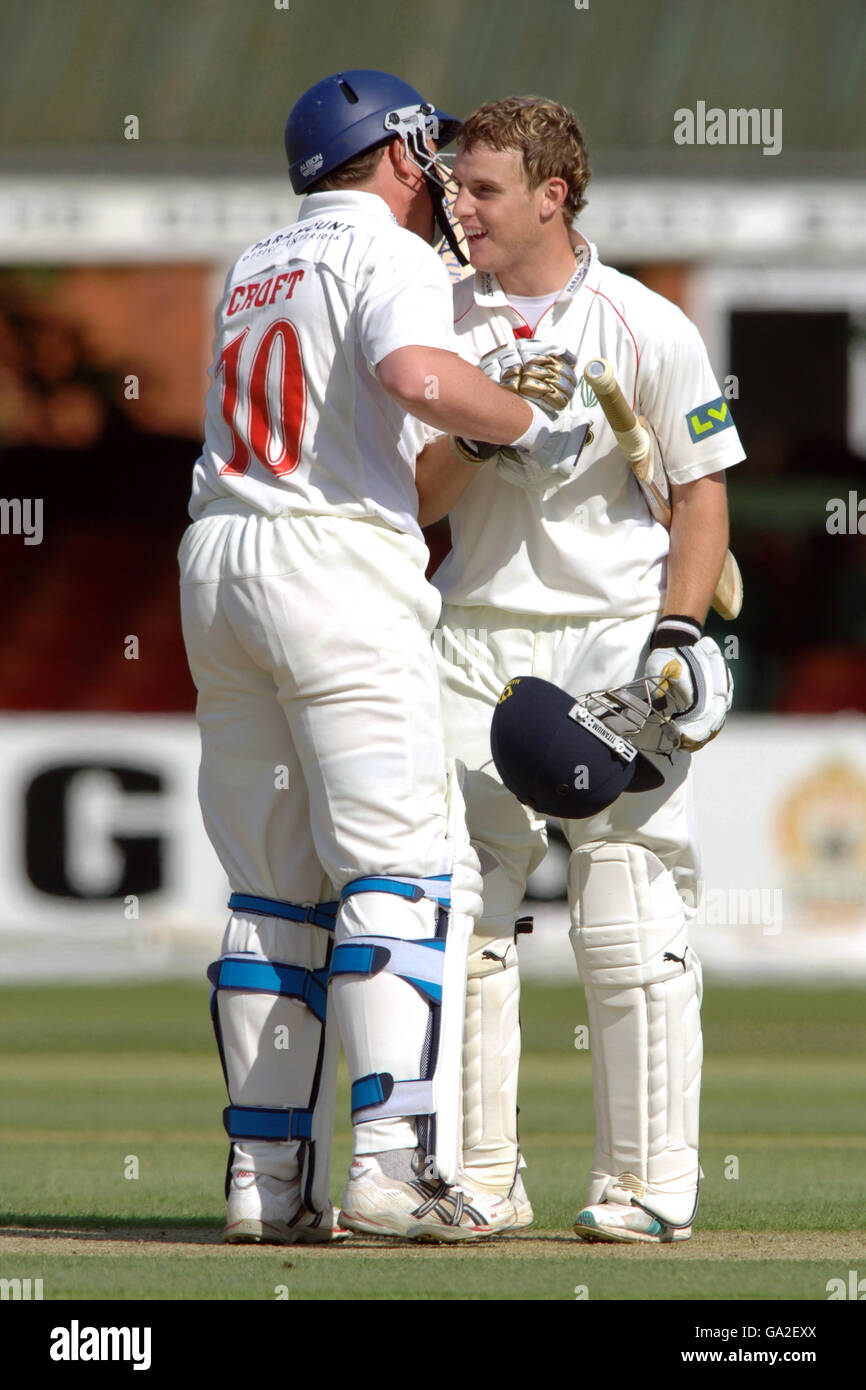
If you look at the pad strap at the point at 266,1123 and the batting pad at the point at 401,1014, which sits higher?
the batting pad at the point at 401,1014

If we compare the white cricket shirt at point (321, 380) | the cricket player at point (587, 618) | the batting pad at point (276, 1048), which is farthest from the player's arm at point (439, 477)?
the batting pad at point (276, 1048)

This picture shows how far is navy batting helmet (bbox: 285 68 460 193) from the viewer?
15.2 ft

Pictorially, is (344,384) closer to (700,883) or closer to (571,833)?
(571,833)

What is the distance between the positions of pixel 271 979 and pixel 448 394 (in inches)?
49.3

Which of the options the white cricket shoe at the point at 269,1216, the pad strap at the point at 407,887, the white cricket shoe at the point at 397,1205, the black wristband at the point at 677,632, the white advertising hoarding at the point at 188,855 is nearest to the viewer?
the white cricket shoe at the point at 397,1205

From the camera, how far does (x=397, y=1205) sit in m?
4.26

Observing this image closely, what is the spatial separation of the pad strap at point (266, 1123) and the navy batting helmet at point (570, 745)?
0.81 metres

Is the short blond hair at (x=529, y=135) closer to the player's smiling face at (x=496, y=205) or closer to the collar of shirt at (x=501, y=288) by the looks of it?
the player's smiling face at (x=496, y=205)

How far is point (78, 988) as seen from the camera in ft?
40.4

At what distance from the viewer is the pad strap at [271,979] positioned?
457 cm

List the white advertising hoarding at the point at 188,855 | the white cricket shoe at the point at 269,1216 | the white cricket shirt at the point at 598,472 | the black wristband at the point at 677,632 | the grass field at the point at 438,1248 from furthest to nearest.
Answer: the white advertising hoarding at the point at 188,855, the white cricket shirt at the point at 598,472, the black wristband at the point at 677,632, the white cricket shoe at the point at 269,1216, the grass field at the point at 438,1248

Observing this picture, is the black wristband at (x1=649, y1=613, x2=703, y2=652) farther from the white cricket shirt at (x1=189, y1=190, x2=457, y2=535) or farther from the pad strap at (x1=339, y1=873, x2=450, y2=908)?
the pad strap at (x1=339, y1=873, x2=450, y2=908)

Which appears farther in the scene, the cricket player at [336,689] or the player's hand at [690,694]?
the player's hand at [690,694]
